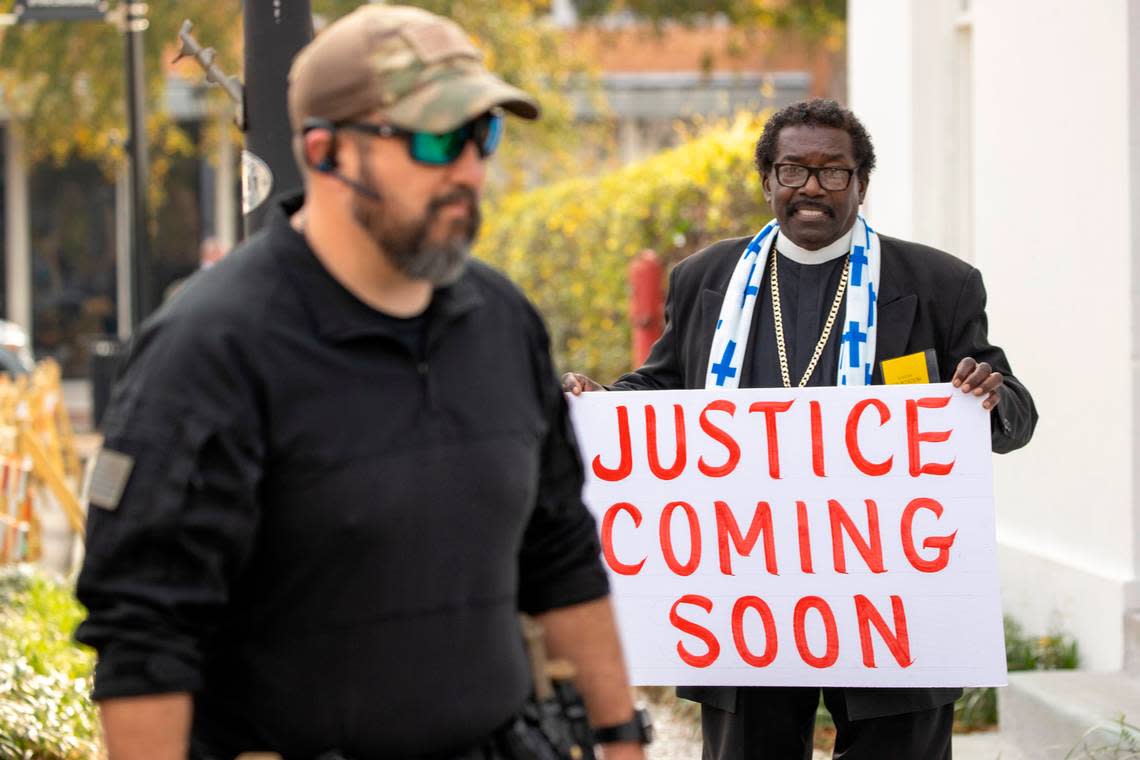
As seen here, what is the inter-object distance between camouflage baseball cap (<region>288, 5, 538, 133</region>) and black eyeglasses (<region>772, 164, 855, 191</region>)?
162 cm

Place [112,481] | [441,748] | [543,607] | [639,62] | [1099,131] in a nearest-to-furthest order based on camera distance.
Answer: [112,481], [441,748], [543,607], [1099,131], [639,62]

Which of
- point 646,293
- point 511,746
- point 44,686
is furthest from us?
point 646,293

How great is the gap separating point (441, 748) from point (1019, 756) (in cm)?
367

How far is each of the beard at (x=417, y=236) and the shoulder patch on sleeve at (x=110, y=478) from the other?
0.44 m

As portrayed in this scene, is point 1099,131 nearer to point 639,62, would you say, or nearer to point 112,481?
point 112,481

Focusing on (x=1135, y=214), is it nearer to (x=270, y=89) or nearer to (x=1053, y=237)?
(x=1053, y=237)

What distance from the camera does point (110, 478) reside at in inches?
91.1

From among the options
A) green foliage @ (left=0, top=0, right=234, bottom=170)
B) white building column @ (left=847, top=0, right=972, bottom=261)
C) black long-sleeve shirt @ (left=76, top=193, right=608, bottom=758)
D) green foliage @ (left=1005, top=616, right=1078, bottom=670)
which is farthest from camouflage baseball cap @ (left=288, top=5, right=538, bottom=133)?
green foliage @ (left=0, top=0, right=234, bottom=170)

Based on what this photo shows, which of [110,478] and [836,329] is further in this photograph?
[836,329]

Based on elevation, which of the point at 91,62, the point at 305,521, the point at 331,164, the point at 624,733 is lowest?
the point at 624,733

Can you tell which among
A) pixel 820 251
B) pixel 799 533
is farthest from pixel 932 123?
pixel 799 533

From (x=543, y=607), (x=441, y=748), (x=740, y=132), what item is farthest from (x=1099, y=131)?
(x=740, y=132)

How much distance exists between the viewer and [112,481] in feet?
7.58

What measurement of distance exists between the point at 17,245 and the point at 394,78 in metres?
26.1
